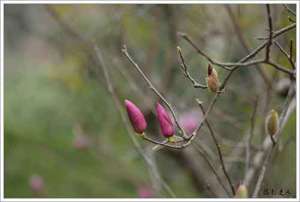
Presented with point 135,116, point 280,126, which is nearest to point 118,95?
point 280,126

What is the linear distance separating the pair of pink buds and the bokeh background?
0.26 metres

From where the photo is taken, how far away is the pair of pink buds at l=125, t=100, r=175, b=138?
2.83ft

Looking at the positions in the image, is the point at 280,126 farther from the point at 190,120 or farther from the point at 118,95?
the point at 118,95

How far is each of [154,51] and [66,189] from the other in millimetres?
2020

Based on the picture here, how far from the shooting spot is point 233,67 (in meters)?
0.92

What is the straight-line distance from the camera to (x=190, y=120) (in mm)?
1947

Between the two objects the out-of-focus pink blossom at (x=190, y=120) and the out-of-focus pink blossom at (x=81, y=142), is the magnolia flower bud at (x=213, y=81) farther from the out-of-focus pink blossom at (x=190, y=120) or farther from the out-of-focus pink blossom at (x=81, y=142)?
the out-of-focus pink blossom at (x=81, y=142)

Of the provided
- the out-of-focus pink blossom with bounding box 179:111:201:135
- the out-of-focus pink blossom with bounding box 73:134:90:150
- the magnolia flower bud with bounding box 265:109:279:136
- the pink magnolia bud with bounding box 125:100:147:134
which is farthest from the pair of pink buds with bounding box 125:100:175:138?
the out-of-focus pink blossom with bounding box 73:134:90:150

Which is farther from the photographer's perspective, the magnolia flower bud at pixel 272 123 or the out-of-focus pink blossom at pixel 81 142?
the out-of-focus pink blossom at pixel 81 142

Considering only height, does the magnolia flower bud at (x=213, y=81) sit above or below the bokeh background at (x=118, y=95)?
above

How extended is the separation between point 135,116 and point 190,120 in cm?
108

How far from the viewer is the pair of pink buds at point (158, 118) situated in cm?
86

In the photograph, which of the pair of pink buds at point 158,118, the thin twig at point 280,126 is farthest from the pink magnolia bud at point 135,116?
the thin twig at point 280,126

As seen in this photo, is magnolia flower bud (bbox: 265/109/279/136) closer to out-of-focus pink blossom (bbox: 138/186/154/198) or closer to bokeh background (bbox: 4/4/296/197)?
bokeh background (bbox: 4/4/296/197)
